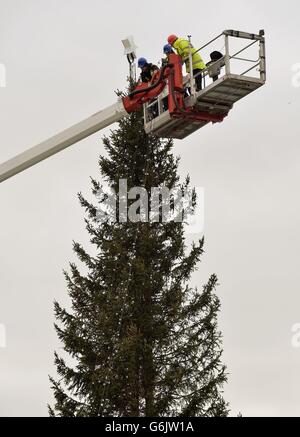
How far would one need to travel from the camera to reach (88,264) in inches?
1289

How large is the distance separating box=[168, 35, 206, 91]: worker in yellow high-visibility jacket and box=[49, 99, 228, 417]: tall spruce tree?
8838 mm

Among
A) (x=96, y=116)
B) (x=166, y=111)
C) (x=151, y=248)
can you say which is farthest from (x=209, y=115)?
(x=151, y=248)

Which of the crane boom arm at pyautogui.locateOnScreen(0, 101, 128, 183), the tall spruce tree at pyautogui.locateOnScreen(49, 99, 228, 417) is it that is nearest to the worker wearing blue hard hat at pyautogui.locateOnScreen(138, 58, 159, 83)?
the crane boom arm at pyautogui.locateOnScreen(0, 101, 128, 183)

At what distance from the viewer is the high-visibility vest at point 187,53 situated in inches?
906

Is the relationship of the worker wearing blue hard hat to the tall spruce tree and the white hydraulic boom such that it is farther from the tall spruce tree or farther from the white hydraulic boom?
the tall spruce tree

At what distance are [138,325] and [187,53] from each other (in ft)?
32.5

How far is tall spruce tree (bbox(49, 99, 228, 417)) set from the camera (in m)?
29.8

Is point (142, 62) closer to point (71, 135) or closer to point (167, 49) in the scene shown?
point (167, 49)

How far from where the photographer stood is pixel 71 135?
2498cm

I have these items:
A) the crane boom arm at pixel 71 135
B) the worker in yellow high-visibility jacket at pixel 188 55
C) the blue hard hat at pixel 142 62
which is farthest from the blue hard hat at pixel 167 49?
the crane boom arm at pixel 71 135

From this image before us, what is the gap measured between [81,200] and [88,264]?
2.27 meters

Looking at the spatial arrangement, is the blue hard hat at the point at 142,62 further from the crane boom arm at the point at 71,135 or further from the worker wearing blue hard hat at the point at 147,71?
the crane boom arm at the point at 71,135

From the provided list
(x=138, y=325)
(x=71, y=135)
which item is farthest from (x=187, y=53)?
(x=138, y=325)

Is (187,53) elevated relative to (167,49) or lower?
lower
